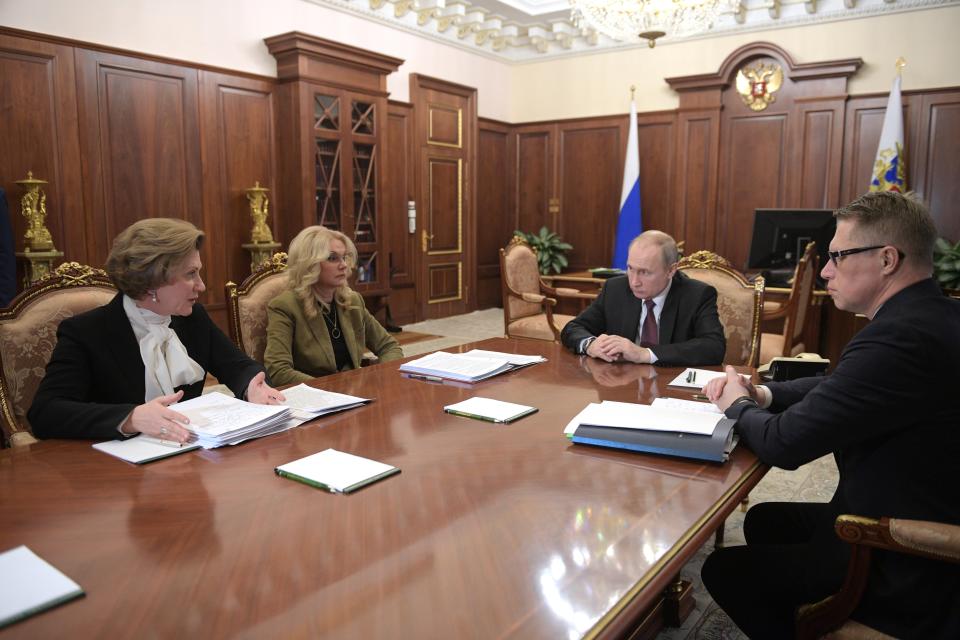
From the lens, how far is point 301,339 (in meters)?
2.77

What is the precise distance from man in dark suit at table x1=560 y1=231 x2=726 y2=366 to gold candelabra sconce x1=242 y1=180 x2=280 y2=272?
3.56 m

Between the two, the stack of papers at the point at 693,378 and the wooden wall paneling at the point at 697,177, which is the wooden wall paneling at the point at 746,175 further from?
the stack of papers at the point at 693,378

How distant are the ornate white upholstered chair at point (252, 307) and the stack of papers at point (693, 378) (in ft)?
5.26

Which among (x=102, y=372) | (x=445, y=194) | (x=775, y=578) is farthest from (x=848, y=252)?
(x=445, y=194)

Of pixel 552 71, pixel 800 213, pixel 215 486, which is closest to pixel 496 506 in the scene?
pixel 215 486

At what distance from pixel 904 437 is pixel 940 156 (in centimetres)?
653

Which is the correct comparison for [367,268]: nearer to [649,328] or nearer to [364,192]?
[364,192]

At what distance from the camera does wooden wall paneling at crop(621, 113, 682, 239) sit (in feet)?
26.1

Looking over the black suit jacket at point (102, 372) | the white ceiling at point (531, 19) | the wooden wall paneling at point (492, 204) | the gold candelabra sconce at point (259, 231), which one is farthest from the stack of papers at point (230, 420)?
the wooden wall paneling at point (492, 204)

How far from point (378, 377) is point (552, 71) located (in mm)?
7290

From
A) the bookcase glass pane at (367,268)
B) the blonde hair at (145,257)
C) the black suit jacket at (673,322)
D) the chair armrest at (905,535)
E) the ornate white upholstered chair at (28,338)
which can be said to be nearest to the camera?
the chair armrest at (905,535)

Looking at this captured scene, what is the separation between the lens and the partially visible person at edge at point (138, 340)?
184 cm

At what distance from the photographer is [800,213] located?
533cm

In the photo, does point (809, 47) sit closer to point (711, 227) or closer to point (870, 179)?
point (870, 179)
